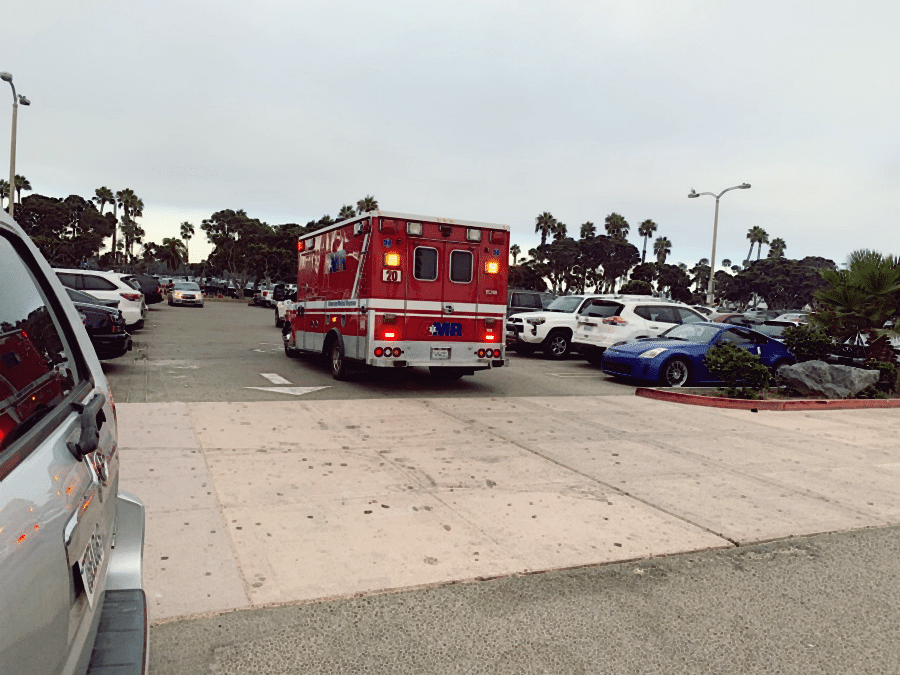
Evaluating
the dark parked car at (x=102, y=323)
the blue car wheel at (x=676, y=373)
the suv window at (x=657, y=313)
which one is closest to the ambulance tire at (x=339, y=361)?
the dark parked car at (x=102, y=323)

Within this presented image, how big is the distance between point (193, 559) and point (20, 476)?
9.27 feet

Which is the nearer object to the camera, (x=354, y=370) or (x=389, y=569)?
(x=389, y=569)

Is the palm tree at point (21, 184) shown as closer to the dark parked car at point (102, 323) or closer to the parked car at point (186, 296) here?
the parked car at point (186, 296)

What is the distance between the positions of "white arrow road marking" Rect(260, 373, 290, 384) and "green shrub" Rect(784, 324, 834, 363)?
361 inches

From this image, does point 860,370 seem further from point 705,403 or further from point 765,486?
point 765,486

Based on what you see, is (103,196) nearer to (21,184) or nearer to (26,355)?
(21,184)

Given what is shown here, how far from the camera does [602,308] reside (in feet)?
52.5

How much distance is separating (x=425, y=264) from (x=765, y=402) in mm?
5581

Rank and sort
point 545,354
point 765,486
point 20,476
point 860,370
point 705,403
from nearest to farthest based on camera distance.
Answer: point 20,476 < point 765,486 < point 705,403 < point 860,370 < point 545,354

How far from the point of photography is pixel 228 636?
3.18m

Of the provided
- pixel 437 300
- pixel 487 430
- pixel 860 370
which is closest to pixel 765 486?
pixel 487 430

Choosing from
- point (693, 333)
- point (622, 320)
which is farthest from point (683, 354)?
point (622, 320)

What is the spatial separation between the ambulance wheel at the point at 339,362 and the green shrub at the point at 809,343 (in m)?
8.17

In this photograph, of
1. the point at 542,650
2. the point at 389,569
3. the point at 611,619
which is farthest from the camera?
the point at 389,569
